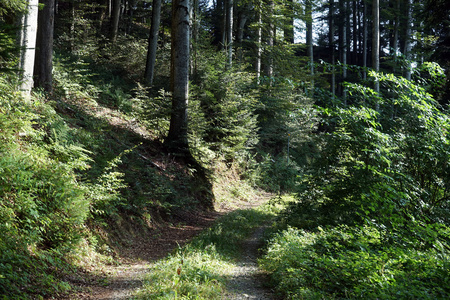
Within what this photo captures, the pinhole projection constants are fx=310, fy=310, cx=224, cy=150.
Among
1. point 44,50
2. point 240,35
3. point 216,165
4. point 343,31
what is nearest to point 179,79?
point 44,50

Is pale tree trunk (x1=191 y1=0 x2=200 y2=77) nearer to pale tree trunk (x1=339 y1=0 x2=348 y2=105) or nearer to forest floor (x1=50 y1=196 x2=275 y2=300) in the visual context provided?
forest floor (x1=50 y1=196 x2=275 y2=300)

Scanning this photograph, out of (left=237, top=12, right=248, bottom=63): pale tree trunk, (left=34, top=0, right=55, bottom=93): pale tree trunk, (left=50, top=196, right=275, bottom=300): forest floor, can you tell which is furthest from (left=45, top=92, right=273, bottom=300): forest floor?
(left=237, top=12, right=248, bottom=63): pale tree trunk

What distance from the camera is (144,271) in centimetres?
570

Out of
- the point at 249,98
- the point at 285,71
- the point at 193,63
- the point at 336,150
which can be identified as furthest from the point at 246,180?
the point at 336,150

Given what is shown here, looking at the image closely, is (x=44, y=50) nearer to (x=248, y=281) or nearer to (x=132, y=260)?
(x=132, y=260)

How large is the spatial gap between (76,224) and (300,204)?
581cm

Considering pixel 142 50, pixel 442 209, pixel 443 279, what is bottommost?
pixel 443 279

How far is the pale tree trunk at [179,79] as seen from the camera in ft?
37.3

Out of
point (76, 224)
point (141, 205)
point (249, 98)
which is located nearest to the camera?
point (76, 224)

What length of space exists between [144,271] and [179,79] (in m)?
7.58

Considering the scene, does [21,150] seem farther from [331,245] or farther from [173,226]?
[331,245]

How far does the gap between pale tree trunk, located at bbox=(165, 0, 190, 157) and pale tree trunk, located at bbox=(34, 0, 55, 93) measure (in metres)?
4.05

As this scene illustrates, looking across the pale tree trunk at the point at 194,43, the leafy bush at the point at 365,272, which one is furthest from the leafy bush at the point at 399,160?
the pale tree trunk at the point at 194,43

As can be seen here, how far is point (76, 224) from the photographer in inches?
227
